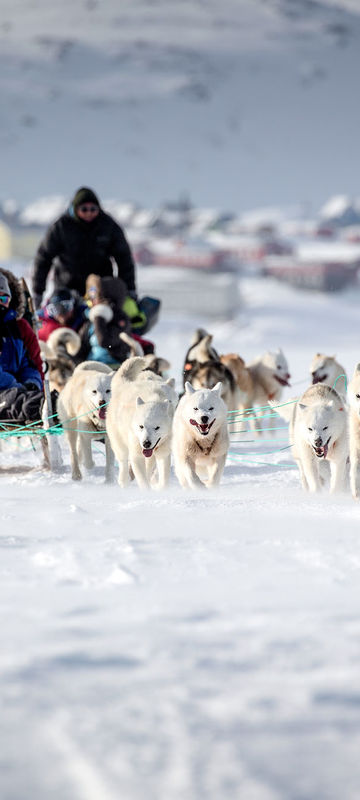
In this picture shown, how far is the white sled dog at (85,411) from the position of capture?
4.71m

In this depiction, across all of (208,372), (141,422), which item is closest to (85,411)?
(141,422)

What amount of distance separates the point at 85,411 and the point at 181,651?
8.38 ft

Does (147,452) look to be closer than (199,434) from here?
Yes

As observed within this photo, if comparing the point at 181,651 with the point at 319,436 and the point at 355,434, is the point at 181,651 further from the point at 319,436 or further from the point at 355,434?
the point at 355,434

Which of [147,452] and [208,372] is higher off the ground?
[208,372]

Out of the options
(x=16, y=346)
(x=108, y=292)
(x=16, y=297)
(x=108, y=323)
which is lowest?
(x=16, y=346)

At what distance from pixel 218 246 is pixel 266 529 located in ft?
168

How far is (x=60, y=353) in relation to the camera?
21.4 ft

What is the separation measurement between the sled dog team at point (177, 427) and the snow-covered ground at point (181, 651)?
35cm

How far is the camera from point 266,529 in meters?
3.55

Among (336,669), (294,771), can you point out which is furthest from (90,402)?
(294,771)

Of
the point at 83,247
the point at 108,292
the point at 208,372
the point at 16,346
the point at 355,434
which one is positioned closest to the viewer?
the point at 355,434

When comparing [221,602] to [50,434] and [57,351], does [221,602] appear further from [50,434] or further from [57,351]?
[57,351]

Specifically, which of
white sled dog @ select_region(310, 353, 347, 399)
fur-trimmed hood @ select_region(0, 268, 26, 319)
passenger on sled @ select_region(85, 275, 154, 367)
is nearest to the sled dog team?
fur-trimmed hood @ select_region(0, 268, 26, 319)
